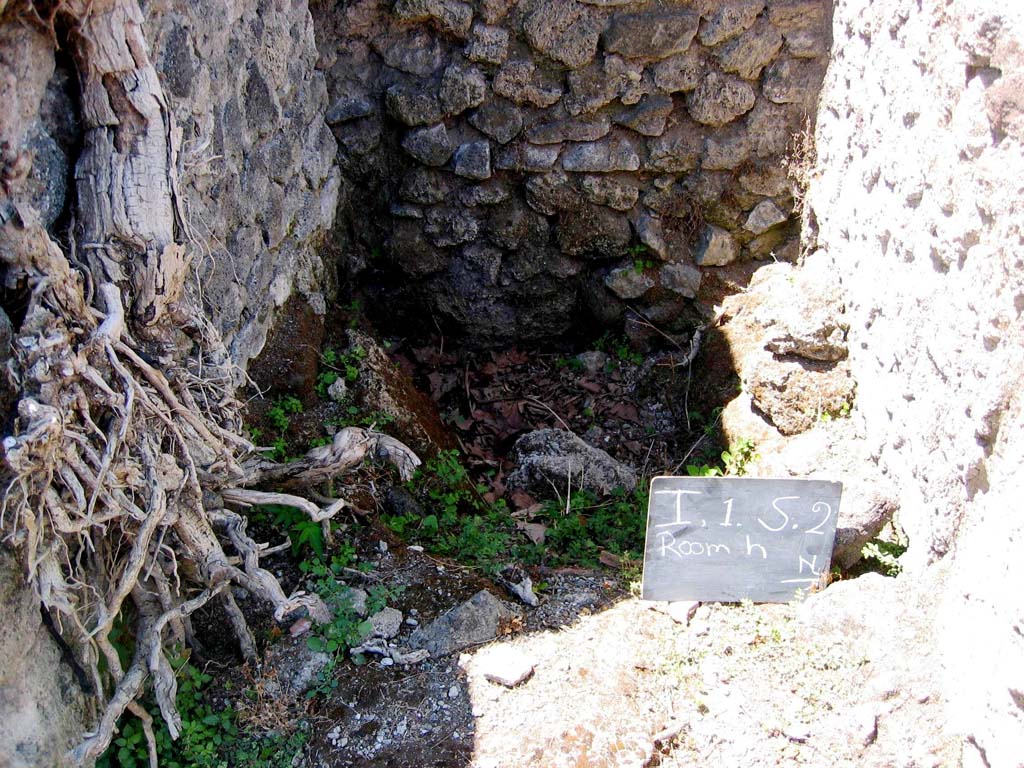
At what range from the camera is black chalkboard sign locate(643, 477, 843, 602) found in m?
2.53

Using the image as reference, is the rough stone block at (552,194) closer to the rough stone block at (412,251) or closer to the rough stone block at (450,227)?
the rough stone block at (450,227)

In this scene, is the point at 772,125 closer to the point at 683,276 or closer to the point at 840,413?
the point at 683,276

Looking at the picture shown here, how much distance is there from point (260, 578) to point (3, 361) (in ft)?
2.98

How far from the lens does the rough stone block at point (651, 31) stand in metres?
3.52

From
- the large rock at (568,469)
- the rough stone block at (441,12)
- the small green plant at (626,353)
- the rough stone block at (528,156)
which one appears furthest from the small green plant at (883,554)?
the rough stone block at (441,12)

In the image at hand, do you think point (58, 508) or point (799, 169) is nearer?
point (58, 508)

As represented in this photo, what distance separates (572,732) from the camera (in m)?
2.25

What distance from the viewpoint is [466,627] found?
2.53m

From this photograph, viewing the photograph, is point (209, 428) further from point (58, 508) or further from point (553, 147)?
point (553, 147)

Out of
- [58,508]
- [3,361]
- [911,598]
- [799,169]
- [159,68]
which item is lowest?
[911,598]

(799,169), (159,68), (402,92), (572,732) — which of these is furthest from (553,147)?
(572,732)

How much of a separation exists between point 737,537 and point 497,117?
2.08 m

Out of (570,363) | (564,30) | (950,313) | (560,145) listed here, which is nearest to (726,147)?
(560,145)

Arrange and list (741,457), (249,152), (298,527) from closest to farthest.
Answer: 1. (298,527)
2. (249,152)
3. (741,457)
